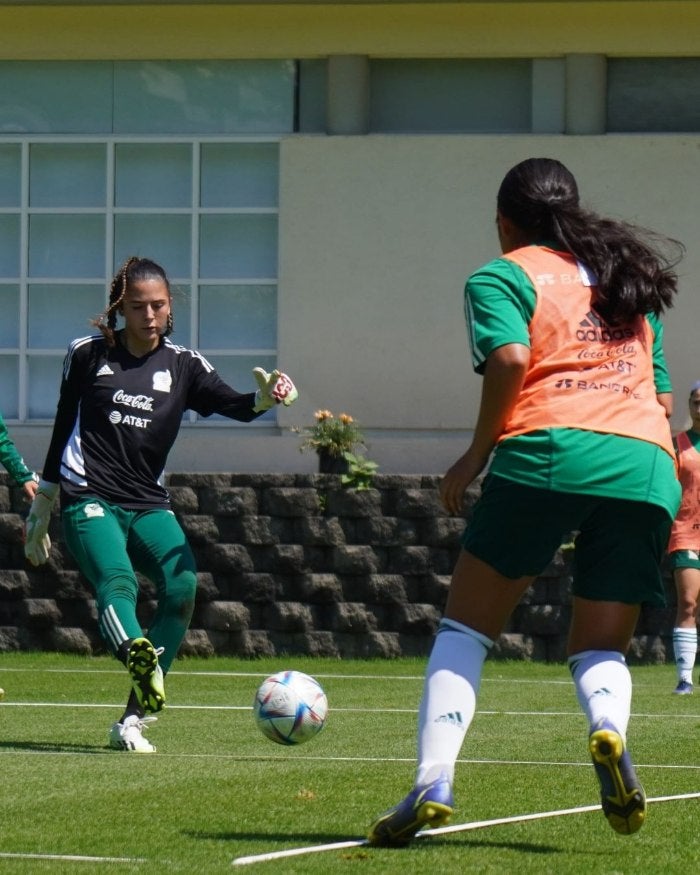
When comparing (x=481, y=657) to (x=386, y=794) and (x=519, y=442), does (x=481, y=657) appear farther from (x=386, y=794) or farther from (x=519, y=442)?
(x=386, y=794)

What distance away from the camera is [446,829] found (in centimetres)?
506

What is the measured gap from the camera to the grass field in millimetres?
4609

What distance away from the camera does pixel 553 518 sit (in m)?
4.79

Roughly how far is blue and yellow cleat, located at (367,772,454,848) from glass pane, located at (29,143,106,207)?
40.2ft

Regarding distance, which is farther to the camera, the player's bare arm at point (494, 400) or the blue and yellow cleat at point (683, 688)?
the blue and yellow cleat at point (683, 688)

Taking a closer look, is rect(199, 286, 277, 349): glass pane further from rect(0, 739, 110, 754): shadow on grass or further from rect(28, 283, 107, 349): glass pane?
rect(0, 739, 110, 754): shadow on grass

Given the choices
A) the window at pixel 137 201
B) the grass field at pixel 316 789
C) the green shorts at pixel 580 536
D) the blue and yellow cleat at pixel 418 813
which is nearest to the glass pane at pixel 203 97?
the window at pixel 137 201

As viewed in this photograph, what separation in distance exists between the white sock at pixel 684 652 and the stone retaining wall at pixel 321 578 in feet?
9.57

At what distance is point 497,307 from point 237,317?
37.8 ft

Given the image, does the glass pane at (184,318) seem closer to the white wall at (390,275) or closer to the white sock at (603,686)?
the white wall at (390,275)

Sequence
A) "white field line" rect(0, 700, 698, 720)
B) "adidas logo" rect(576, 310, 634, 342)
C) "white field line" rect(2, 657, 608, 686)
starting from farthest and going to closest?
1. "white field line" rect(2, 657, 608, 686)
2. "white field line" rect(0, 700, 698, 720)
3. "adidas logo" rect(576, 310, 634, 342)

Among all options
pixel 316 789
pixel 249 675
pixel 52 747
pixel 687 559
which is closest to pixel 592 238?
pixel 316 789

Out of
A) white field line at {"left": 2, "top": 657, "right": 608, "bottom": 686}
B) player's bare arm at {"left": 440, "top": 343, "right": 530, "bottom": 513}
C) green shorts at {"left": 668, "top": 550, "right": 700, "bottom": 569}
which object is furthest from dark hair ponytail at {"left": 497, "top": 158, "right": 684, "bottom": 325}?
white field line at {"left": 2, "top": 657, "right": 608, "bottom": 686}

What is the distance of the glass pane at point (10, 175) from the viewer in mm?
16391
